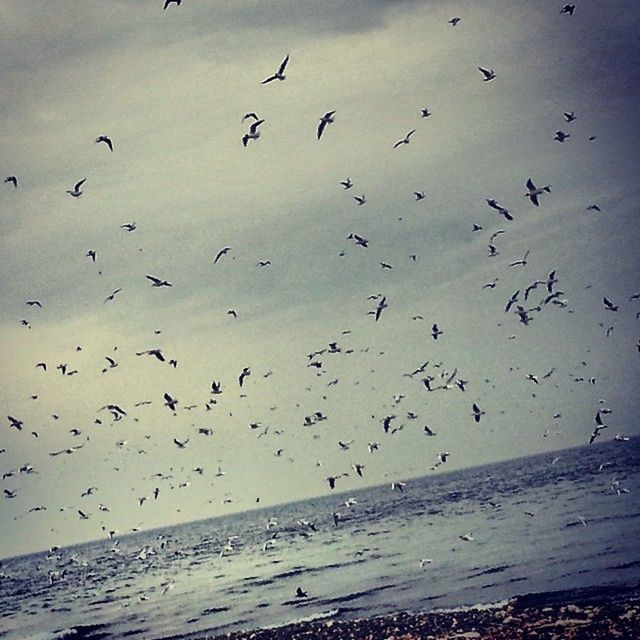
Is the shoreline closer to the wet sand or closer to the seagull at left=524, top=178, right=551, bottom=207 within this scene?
the wet sand

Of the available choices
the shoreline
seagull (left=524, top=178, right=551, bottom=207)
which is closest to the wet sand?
the shoreline

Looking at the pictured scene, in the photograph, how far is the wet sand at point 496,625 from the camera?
75.2 ft

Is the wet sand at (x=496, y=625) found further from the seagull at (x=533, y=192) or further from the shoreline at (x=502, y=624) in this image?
the seagull at (x=533, y=192)

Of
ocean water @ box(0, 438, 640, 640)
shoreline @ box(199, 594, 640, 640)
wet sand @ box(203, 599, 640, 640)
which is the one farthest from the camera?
ocean water @ box(0, 438, 640, 640)

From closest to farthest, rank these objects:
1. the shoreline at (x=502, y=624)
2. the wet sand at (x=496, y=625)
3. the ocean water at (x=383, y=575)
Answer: the wet sand at (x=496, y=625) → the shoreline at (x=502, y=624) → the ocean water at (x=383, y=575)

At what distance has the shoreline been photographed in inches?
907

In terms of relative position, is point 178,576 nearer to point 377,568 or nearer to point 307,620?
point 377,568

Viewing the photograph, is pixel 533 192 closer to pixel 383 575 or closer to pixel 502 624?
pixel 502 624

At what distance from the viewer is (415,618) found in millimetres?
29062

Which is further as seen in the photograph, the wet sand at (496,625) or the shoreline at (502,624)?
the shoreline at (502,624)

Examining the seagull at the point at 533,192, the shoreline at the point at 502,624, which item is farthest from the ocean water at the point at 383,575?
the seagull at the point at 533,192

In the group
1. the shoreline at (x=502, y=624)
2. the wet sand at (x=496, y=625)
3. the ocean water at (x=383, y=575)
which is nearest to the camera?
the wet sand at (x=496, y=625)

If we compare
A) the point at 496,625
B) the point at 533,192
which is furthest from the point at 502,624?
the point at 533,192

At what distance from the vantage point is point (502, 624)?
25375mm
